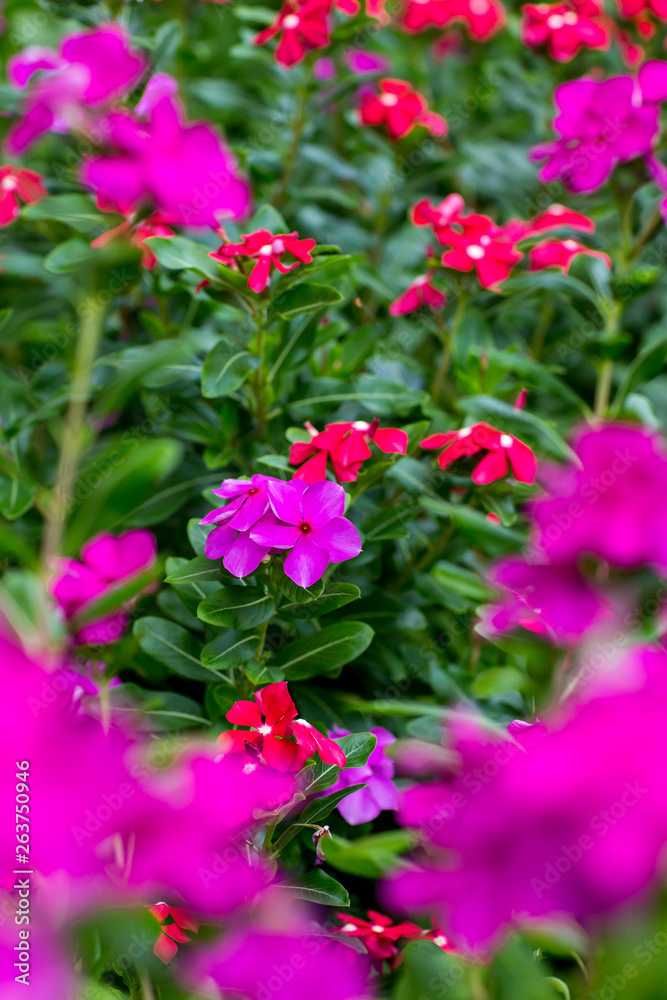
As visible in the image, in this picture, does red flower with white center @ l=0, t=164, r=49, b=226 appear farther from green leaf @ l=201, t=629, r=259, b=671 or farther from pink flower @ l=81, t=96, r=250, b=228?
green leaf @ l=201, t=629, r=259, b=671

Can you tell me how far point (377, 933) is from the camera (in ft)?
3.01

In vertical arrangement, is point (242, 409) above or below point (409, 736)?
above

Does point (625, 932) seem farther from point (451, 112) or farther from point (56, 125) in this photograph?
point (451, 112)

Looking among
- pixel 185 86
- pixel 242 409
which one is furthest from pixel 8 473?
pixel 185 86

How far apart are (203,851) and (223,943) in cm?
15

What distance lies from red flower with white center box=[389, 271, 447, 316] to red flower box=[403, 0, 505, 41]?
0.89 metres

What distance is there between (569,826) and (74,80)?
3.48 ft

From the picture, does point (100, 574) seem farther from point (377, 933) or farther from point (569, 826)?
point (569, 826)

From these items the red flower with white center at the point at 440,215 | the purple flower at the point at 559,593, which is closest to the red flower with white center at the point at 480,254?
the red flower with white center at the point at 440,215

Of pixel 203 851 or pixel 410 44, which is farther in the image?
pixel 410 44

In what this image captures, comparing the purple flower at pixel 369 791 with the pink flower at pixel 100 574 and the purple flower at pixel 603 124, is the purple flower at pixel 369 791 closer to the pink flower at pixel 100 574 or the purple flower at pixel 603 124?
the pink flower at pixel 100 574

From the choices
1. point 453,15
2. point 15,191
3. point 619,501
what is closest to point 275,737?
point 619,501

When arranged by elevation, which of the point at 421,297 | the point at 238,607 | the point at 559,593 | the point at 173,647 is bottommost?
the point at 173,647

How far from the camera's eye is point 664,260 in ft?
5.89
